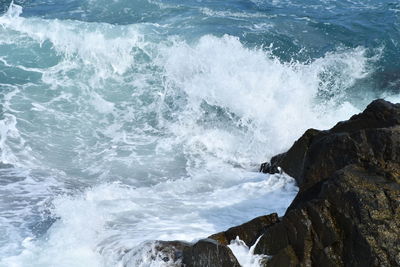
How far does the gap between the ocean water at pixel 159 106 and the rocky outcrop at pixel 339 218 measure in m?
0.34

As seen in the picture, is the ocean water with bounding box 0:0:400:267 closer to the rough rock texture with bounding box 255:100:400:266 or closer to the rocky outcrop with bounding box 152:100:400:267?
the rocky outcrop with bounding box 152:100:400:267

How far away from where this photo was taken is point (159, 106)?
12648 millimetres

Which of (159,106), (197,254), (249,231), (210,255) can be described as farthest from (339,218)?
(159,106)

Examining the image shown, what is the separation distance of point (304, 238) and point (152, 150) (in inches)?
218

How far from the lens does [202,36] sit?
15.4 meters

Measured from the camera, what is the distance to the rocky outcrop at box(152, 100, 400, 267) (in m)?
5.39

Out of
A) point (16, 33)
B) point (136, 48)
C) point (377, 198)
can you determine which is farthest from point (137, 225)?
point (16, 33)

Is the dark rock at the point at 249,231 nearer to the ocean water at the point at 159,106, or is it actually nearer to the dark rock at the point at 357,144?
the ocean water at the point at 159,106

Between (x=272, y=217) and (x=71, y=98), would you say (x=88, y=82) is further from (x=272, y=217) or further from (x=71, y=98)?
(x=272, y=217)

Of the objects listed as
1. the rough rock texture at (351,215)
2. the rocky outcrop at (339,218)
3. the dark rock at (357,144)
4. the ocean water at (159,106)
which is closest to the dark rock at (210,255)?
the rocky outcrop at (339,218)

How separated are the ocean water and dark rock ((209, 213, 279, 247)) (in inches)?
4.7

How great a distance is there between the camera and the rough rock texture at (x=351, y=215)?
5.36 metres

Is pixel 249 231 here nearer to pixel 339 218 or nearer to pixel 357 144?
pixel 339 218

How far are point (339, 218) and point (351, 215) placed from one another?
5.1 inches
